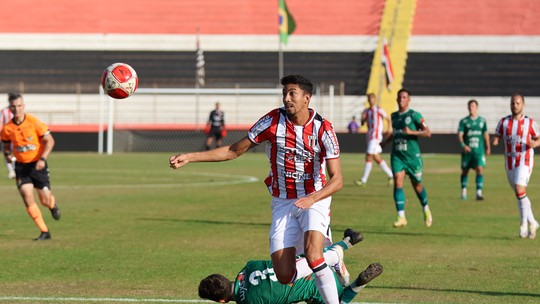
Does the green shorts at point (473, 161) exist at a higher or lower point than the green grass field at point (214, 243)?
higher

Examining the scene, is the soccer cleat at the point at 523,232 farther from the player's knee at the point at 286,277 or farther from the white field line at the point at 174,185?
the white field line at the point at 174,185

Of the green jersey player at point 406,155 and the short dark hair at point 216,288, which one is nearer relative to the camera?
the short dark hair at point 216,288

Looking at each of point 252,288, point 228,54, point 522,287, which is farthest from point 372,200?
point 228,54

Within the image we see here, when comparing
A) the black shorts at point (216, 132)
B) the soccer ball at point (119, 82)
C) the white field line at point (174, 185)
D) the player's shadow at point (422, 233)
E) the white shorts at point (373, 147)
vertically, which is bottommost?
the white field line at point (174, 185)

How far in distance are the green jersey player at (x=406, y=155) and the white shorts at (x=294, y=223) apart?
8.63 meters

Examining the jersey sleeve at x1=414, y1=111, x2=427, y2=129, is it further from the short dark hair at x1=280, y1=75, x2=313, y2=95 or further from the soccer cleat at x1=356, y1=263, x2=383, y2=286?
the soccer cleat at x1=356, y1=263, x2=383, y2=286

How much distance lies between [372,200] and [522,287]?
12.2 m

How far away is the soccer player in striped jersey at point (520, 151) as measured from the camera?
16156 mm

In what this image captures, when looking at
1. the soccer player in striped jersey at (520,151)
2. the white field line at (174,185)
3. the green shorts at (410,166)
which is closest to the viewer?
the soccer player in striped jersey at (520,151)

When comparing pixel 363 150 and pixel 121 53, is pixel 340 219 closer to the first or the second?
pixel 363 150

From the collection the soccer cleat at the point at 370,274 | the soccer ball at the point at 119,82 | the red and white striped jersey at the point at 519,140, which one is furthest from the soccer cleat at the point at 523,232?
the soccer cleat at the point at 370,274

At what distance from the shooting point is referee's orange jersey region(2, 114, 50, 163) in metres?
15.7

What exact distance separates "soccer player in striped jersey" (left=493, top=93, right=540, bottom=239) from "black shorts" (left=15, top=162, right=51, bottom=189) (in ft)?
23.1

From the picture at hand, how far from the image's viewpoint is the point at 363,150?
47031mm
